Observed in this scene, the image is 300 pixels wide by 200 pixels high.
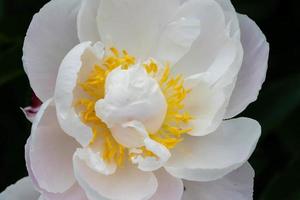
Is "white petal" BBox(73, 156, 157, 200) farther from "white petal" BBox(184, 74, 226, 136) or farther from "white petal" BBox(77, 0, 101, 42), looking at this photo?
"white petal" BBox(77, 0, 101, 42)

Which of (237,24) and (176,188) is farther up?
(237,24)

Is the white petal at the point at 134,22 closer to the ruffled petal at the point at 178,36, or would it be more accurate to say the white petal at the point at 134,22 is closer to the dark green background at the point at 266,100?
the ruffled petal at the point at 178,36

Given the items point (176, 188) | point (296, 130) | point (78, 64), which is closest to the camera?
point (78, 64)

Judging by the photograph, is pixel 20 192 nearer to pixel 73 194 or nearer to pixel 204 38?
pixel 73 194

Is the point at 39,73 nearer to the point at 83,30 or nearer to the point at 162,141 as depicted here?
the point at 83,30

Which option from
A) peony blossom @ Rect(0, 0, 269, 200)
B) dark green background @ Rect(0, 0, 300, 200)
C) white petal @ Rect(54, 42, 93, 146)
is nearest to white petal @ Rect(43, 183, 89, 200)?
peony blossom @ Rect(0, 0, 269, 200)

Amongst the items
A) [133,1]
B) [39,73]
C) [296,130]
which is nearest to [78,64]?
[39,73]

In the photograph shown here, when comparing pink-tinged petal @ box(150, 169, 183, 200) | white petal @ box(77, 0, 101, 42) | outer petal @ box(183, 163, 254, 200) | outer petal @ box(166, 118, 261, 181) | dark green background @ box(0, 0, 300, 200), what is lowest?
dark green background @ box(0, 0, 300, 200)
